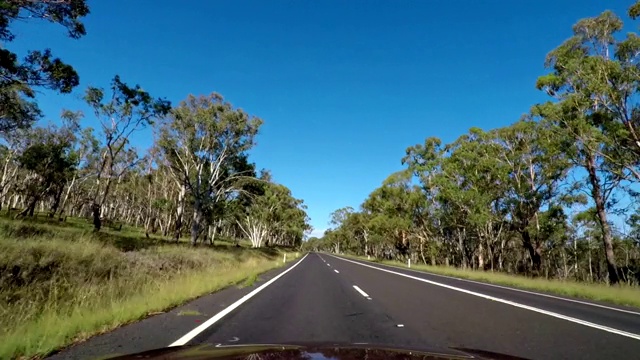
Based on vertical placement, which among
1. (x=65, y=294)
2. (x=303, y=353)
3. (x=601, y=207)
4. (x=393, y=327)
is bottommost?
(x=65, y=294)

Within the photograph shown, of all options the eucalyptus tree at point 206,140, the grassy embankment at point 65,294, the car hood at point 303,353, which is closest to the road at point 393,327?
the grassy embankment at point 65,294

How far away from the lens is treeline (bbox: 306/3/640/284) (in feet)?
68.4

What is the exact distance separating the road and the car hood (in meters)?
0.65

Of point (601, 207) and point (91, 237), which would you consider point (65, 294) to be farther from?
point (601, 207)

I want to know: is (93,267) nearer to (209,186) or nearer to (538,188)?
(209,186)

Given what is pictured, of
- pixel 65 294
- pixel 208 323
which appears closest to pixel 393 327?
pixel 208 323

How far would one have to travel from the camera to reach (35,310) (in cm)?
667

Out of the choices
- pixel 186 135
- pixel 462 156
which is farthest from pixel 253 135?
pixel 462 156

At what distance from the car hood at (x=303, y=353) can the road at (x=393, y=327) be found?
648 mm

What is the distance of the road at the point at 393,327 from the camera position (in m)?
5.39

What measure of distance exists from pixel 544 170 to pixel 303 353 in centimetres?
3452

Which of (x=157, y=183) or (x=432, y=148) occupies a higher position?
(x=432, y=148)

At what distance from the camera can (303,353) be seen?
3779mm

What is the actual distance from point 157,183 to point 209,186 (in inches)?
1249
